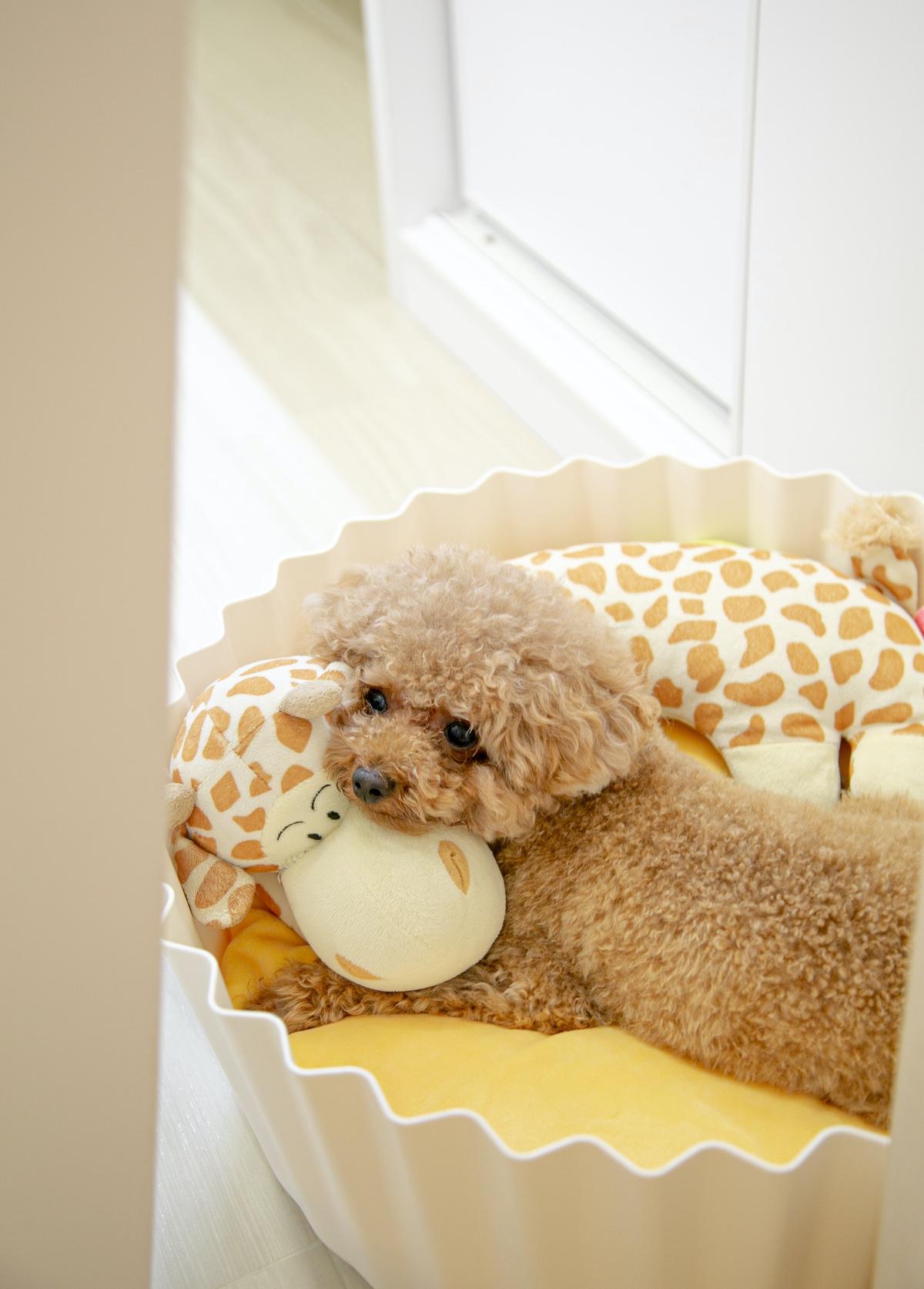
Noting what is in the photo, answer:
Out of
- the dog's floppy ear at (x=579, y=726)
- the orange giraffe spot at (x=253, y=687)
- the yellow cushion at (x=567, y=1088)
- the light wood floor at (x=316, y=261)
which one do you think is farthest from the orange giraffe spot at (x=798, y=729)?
the light wood floor at (x=316, y=261)

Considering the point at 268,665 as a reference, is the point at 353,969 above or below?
below

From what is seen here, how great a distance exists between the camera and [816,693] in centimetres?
104

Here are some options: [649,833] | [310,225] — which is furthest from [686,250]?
[310,225]

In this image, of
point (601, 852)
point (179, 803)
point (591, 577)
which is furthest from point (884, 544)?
point (179, 803)

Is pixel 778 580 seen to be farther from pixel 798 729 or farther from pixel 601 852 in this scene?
pixel 601 852

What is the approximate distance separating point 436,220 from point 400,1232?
5.18 feet

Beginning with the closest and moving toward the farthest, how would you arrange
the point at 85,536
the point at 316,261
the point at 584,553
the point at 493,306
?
the point at 85,536 < the point at 584,553 < the point at 493,306 < the point at 316,261

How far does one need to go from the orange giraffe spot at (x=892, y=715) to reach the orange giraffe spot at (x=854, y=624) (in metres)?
0.07

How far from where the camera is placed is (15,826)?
251mm

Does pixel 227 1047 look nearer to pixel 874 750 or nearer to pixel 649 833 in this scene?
pixel 649 833

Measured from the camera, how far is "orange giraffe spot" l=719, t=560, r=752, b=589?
109 centimetres

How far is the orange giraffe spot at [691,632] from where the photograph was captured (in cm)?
106

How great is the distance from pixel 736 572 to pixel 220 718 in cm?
48

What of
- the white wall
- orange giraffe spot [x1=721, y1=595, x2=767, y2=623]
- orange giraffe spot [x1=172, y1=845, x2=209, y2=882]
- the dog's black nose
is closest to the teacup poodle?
the dog's black nose
